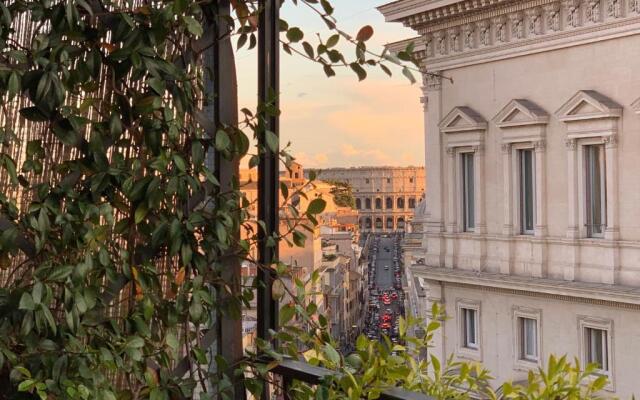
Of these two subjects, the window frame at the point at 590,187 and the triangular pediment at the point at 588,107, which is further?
the window frame at the point at 590,187

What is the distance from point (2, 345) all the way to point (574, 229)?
732cm

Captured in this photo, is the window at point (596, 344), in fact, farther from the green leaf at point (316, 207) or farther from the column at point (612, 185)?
the green leaf at point (316, 207)

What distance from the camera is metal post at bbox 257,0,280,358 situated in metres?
0.92

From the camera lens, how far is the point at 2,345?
0.78m

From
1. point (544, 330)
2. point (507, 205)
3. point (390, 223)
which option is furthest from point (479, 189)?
point (544, 330)

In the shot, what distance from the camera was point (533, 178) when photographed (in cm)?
810

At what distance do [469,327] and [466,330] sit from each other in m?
0.05

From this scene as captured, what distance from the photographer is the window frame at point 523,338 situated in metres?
8.19

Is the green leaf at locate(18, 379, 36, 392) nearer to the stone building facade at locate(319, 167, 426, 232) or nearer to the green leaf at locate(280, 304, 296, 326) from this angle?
the green leaf at locate(280, 304, 296, 326)

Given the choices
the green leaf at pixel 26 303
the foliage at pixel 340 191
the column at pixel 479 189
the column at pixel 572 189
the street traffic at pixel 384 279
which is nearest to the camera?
the green leaf at pixel 26 303

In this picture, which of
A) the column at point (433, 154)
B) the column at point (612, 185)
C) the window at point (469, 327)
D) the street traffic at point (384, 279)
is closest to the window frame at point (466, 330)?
the window at point (469, 327)

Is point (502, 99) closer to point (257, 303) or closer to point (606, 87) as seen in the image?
point (606, 87)

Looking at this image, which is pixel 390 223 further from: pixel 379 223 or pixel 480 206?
pixel 480 206

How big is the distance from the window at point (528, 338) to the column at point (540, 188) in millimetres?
887
